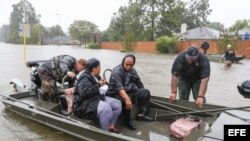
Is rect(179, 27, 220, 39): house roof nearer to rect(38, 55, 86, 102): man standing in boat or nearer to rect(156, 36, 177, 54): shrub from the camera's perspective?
rect(156, 36, 177, 54): shrub

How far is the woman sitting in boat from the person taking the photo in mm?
5336

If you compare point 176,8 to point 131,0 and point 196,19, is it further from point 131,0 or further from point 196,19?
point 196,19

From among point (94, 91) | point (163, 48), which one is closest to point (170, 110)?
point (94, 91)

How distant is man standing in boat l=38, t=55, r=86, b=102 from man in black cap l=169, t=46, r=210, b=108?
2.11 metres

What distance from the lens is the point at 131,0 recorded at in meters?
61.0

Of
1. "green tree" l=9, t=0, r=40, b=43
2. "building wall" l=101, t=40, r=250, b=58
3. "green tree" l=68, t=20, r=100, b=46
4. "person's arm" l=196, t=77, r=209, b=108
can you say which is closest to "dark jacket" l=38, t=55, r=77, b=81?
"person's arm" l=196, t=77, r=209, b=108

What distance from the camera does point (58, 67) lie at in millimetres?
7082

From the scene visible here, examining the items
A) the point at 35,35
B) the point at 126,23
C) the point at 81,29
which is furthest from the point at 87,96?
the point at 35,35

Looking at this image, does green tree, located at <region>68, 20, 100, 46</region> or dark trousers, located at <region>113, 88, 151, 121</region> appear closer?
dark trousers, located at <region>113, 88, 151, 121</region>

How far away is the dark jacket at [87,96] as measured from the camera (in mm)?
5336

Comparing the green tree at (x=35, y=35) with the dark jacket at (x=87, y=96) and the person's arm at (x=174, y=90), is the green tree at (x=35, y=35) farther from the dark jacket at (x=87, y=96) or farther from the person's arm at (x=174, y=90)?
the dark jacket at (x=87, y=96)

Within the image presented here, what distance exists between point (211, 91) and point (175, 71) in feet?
18.2

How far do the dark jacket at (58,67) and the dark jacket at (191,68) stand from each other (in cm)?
226

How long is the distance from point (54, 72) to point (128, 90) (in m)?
1.91
